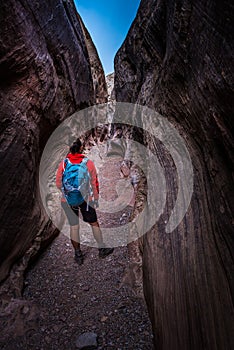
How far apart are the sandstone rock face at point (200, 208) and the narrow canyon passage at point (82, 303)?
48 cm

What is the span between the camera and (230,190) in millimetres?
2375

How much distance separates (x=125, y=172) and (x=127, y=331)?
7.01 meters

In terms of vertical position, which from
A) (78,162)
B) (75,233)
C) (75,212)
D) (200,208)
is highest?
(78,162)

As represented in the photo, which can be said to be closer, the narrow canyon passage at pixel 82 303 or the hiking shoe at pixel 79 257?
the narrow canyon passage at pixel 82 303

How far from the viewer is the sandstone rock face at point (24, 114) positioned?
160 inches

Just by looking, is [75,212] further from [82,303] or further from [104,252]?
[82,303]

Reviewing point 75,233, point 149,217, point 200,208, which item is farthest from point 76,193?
point 200,208

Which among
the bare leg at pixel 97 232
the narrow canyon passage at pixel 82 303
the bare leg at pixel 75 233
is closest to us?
the narrow canyon passage at pixel 82 303

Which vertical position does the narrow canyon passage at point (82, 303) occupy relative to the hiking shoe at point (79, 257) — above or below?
below

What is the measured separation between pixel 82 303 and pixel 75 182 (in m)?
2.36

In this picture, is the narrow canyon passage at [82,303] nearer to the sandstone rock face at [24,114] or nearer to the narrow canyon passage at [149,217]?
the narrow canyon passage at [149,217]

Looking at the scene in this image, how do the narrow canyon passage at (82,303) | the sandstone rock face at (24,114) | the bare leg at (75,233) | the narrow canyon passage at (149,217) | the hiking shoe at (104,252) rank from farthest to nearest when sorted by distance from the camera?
1. the hiking shoe at (104,252)
2. the bare leg at (75,233)
3. the sandstone rock face at (24,114)
4. the narrow canyon passage at (82,303)
5. the narrow canyon passage at (149,217)

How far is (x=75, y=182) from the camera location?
439 cm

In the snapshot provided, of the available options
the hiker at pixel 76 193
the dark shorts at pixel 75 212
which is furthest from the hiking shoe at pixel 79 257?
the dark shorts at pixel 75 212
